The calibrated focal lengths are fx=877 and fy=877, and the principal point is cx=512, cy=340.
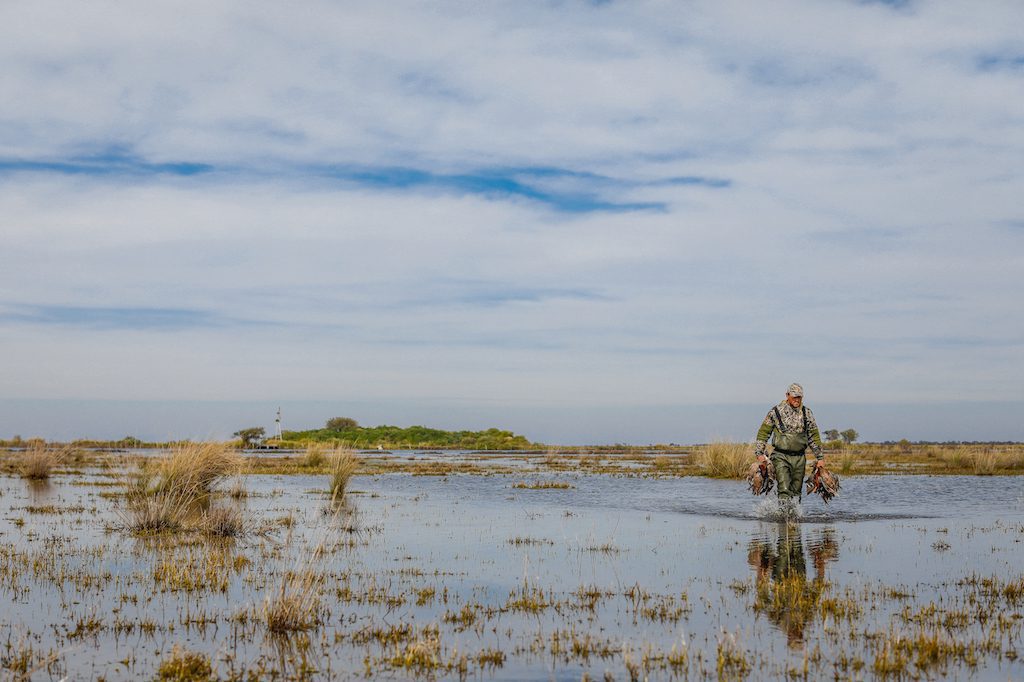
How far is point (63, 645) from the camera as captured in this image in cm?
862

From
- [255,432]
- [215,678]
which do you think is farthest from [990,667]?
[255,432]

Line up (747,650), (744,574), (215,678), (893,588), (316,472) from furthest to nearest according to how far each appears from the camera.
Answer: (316,472) < (744,574) < (893,588) < (747,650) < (215,678)

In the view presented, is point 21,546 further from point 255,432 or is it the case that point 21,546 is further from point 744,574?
point 255,432

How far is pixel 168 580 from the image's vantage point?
11.7 metres

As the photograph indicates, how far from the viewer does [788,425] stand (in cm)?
1852

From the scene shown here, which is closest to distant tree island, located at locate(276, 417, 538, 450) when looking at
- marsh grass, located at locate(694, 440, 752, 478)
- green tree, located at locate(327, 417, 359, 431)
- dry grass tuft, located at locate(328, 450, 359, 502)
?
green tree, located at locate(327, 417, 359, 431)

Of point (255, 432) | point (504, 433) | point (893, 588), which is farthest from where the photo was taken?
point (504, 433)

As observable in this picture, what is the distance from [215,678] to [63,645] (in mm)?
2138

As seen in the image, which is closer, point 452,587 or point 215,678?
point 215,678

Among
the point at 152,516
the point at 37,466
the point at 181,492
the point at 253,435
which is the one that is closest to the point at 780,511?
the point at 152,516

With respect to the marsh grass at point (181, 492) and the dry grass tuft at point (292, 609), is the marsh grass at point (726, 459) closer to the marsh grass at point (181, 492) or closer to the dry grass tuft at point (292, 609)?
the marsh grass at point (181, 492)

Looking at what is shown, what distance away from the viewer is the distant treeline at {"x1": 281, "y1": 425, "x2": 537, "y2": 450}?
9338 cm

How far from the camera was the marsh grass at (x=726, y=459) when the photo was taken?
1403 inches

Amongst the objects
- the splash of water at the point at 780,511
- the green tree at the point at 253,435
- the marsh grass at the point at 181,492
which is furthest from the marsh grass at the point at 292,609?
the green tree at the point at 253,435
